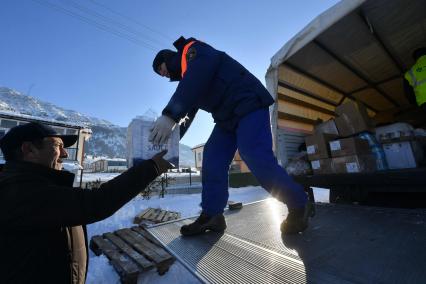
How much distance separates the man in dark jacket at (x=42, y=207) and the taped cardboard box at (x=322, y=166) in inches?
105

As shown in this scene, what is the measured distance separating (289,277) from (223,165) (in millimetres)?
1107

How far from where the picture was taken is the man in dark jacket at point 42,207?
3.66ft

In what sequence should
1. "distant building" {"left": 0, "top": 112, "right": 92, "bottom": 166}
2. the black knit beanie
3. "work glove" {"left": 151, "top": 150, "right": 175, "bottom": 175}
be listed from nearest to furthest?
1. "work glove" {"left": 151, "top": 150, "right": 175, "bottom": 175}
2. the black knit beanie
3. "distant building" {"left": 0, "top": 112, "right": 92, "bottom": 166}

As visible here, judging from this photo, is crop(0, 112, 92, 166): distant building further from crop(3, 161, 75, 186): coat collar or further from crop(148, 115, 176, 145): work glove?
crop(148, 115, 176, 145): work glove

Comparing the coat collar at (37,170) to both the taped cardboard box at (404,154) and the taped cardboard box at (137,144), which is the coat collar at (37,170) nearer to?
the taped cardboard box at (137,144)

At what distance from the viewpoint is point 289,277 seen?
3.79ft

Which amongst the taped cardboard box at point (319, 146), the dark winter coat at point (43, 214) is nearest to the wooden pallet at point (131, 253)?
the dark winter coat at point (43, 214)

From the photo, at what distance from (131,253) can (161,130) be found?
214cm

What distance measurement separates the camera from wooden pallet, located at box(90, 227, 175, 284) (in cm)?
257

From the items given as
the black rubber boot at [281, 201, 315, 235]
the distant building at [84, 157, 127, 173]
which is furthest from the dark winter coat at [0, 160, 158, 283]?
the distant building at [84, 157, 127, 173]

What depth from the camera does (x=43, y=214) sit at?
1111 mm

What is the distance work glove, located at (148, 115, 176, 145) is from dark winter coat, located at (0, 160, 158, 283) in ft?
0.95

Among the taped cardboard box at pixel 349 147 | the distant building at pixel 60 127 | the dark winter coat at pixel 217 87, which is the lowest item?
the taped cardboard box at pixel 349 147

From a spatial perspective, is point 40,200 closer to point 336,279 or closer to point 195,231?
point 195,231
